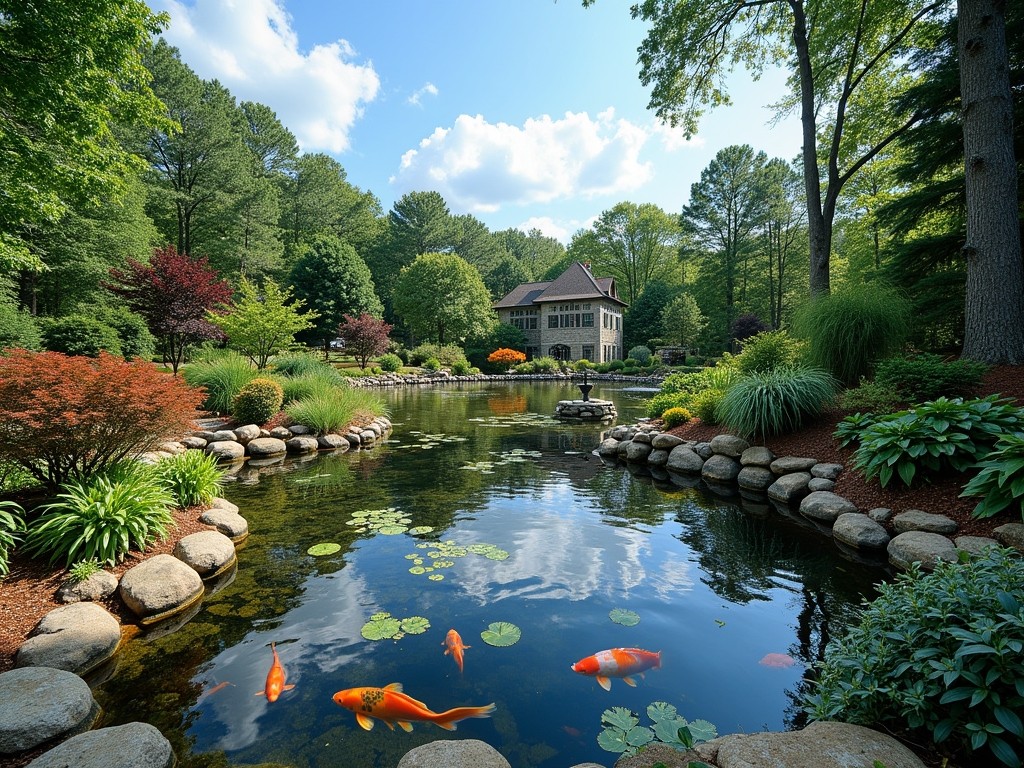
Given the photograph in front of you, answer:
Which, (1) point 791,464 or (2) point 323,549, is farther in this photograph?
(1) point 791,464

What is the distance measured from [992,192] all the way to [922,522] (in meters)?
5.37

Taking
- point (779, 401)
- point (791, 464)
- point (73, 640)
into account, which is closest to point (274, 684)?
point (73, 640)

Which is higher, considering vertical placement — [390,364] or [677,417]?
[390,364]

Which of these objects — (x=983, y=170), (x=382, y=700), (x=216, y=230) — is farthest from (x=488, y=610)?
Answer: (x=216, y=230)

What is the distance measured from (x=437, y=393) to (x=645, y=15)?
54.2 ft

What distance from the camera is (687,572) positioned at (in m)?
4.23

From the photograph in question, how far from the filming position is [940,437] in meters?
4.48

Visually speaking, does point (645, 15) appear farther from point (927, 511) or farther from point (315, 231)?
point (315, 231)

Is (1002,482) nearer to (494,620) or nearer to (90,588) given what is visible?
(494,620)

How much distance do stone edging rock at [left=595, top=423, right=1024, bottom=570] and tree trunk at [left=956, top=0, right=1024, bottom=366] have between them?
317cm

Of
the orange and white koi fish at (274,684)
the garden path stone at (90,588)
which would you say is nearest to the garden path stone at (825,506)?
the orange and white koi fish at (274,684)

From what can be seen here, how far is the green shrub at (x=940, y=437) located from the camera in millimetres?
4453

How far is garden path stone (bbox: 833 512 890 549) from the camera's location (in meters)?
4.45

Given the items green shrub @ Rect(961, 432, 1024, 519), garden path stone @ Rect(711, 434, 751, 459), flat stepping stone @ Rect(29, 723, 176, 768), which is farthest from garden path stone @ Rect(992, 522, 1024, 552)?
flat stepping stone @ Rect(29, 723, 176, 768)
